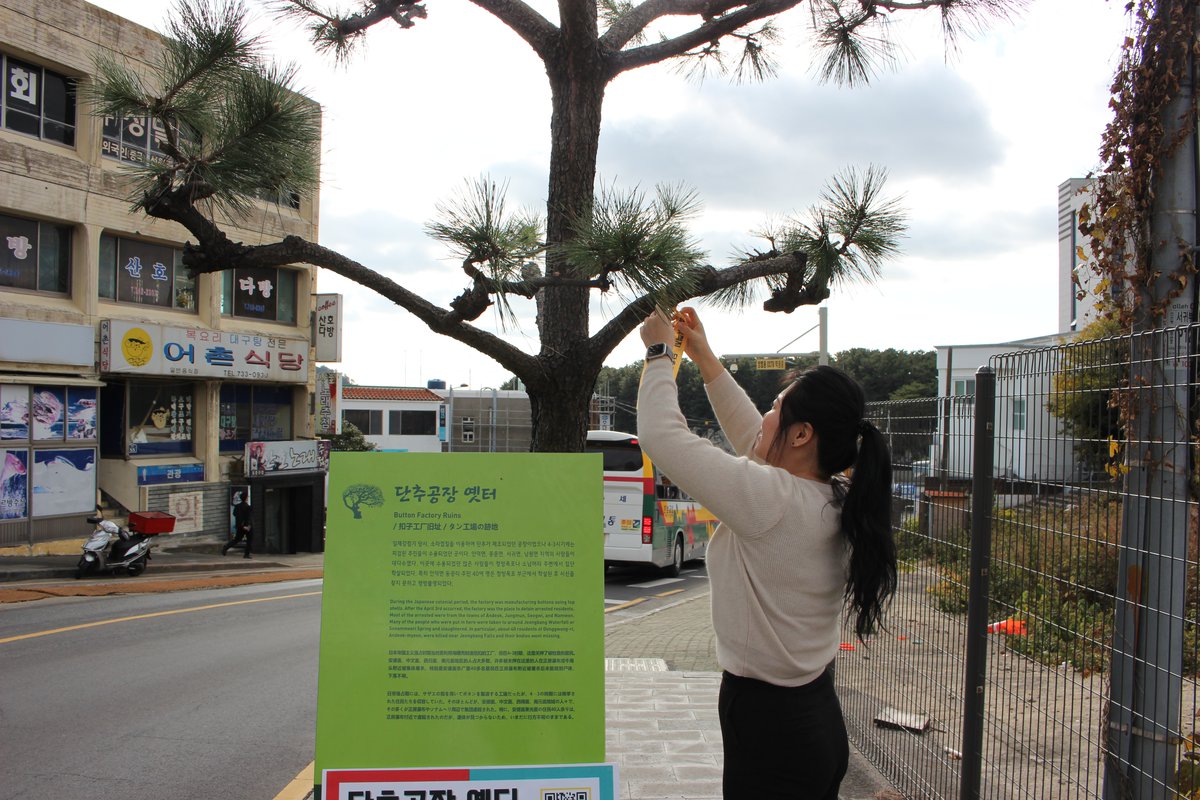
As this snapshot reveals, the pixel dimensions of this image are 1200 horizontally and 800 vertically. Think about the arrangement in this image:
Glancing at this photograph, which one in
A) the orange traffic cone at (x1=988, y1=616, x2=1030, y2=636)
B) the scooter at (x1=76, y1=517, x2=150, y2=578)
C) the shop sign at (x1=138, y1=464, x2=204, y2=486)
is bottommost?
the scooter at (x1=76, y1=517, x2=150, y2=578)

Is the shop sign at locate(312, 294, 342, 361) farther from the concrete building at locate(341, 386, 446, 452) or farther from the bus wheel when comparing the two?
the concrete building at locate(341, 386, 446, 452)

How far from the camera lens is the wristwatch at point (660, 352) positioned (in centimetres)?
238

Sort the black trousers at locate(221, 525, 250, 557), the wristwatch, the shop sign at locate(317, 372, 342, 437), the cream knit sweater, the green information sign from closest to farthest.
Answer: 1. the cream knit sweater
2. the wristwatch
3. the green information sign
4. the black trousers at locate(221, 525, 250, 557)
5. the shop sign at locate(317, 372, 342, 437)

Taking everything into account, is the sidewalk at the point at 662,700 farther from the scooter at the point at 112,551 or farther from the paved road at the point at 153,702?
the paved road at the point at 153,702

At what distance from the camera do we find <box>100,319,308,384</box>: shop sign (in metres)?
17.9

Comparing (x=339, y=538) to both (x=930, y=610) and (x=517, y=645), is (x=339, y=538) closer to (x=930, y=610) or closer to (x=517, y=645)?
(x=517, y=645)

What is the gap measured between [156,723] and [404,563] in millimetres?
4754

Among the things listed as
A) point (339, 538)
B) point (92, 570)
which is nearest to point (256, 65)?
point (339, 538)

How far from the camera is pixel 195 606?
1205cm

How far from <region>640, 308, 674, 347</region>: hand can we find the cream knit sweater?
11 cm

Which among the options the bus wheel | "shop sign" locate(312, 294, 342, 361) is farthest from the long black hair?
"shop sign" locate(312, 294, 342, 361)

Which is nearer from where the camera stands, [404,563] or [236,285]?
[404,563]

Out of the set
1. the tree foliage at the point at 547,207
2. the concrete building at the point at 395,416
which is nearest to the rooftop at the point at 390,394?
the concrete building at the point at 395,416

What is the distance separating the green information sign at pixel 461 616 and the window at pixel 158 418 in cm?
1880
